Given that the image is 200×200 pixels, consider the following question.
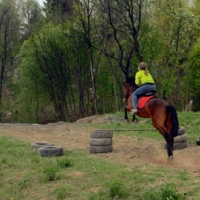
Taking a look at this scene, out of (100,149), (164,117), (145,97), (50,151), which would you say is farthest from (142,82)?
(50,151)

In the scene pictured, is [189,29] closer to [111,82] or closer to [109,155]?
[111,82]

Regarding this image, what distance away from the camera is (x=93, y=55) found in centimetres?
3219

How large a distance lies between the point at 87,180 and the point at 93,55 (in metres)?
24.7

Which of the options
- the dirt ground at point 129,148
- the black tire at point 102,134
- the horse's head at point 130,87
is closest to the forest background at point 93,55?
the dirt ground at point 129,148

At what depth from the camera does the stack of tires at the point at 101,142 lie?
1141 cm

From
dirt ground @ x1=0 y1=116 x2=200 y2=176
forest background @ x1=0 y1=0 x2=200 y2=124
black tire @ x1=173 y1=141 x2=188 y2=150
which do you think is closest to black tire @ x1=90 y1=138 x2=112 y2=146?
dirt ground @ x1=0 y1=116 x2=200 y2=176

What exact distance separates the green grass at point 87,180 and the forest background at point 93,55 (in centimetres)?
1783

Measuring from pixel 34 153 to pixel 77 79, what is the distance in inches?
837

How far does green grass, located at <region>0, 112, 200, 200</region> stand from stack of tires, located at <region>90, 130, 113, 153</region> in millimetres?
526

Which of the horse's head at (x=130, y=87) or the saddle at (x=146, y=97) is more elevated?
the horse's head at (x=130, y=87)

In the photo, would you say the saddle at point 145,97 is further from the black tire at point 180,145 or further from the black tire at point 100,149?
the black tire at point 180,145

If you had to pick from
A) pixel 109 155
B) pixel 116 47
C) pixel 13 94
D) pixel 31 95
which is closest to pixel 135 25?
pixel 116 47

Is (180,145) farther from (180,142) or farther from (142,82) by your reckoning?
(142,82)

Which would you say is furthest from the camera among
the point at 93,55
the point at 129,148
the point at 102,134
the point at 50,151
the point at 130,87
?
the point at 93,55
